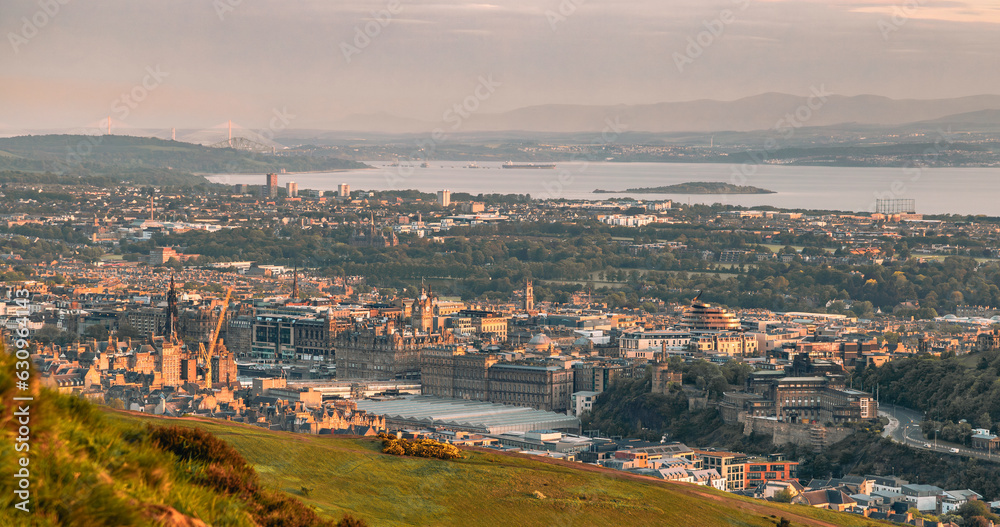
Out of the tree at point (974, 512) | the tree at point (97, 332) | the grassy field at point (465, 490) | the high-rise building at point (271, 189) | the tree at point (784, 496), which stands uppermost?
the high-rise building at point (271, 189)

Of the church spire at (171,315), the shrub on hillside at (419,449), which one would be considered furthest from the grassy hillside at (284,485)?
the church spire at (171,315)

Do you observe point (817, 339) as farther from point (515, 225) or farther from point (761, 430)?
point (515, 225)

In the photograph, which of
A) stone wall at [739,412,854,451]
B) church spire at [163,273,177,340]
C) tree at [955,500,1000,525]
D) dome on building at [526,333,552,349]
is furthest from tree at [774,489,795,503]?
church spire at [163,273,177,340]

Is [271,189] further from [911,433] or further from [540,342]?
[911,433]

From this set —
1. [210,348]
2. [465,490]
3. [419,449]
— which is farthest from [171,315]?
[465,490]

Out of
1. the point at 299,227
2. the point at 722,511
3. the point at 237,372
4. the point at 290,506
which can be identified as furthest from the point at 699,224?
the point at 290,506

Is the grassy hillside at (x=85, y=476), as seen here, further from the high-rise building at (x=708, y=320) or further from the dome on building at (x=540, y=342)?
the high-rise building at (x=708, y=320)

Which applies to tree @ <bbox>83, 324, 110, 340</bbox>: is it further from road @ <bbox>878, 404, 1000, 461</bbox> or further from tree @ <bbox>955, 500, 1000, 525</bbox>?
tree @ <bbox>955, 500, 1000, 525</bbox>
